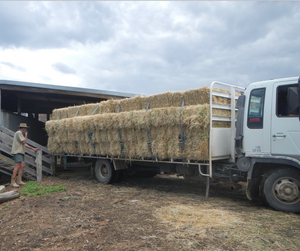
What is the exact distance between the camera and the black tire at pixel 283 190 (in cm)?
519

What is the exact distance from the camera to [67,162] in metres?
10.5

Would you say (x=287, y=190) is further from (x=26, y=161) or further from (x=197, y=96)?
(x=26, y=161)

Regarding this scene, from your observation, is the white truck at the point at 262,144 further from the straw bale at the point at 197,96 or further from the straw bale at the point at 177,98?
the straw bale at the point at 177,98

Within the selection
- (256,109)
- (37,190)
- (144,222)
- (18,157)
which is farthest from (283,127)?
(18,157)

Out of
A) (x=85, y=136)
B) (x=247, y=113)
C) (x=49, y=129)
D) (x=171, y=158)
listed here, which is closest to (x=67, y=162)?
(x=49, y=129)

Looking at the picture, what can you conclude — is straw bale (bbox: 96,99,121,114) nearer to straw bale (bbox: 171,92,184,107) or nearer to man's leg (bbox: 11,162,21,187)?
straw bale (bbox: 171,92,184,107)

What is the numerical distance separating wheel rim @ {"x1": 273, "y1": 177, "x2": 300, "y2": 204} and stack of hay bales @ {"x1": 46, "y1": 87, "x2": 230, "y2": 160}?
5.11ft

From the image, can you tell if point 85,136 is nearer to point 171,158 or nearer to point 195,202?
point 171,158

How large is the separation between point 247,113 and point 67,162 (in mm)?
7365

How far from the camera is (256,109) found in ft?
18.7

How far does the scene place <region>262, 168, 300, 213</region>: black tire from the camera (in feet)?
17.0

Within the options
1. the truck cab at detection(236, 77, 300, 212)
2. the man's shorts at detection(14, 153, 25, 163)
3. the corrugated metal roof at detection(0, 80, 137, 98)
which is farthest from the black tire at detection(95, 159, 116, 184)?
the truck cab at detection(236, 77, 300, 212)

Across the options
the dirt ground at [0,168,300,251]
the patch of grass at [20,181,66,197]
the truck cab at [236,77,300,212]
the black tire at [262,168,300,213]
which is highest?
the truck cab at [236,77,300,212]

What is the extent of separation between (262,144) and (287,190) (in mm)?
1014
